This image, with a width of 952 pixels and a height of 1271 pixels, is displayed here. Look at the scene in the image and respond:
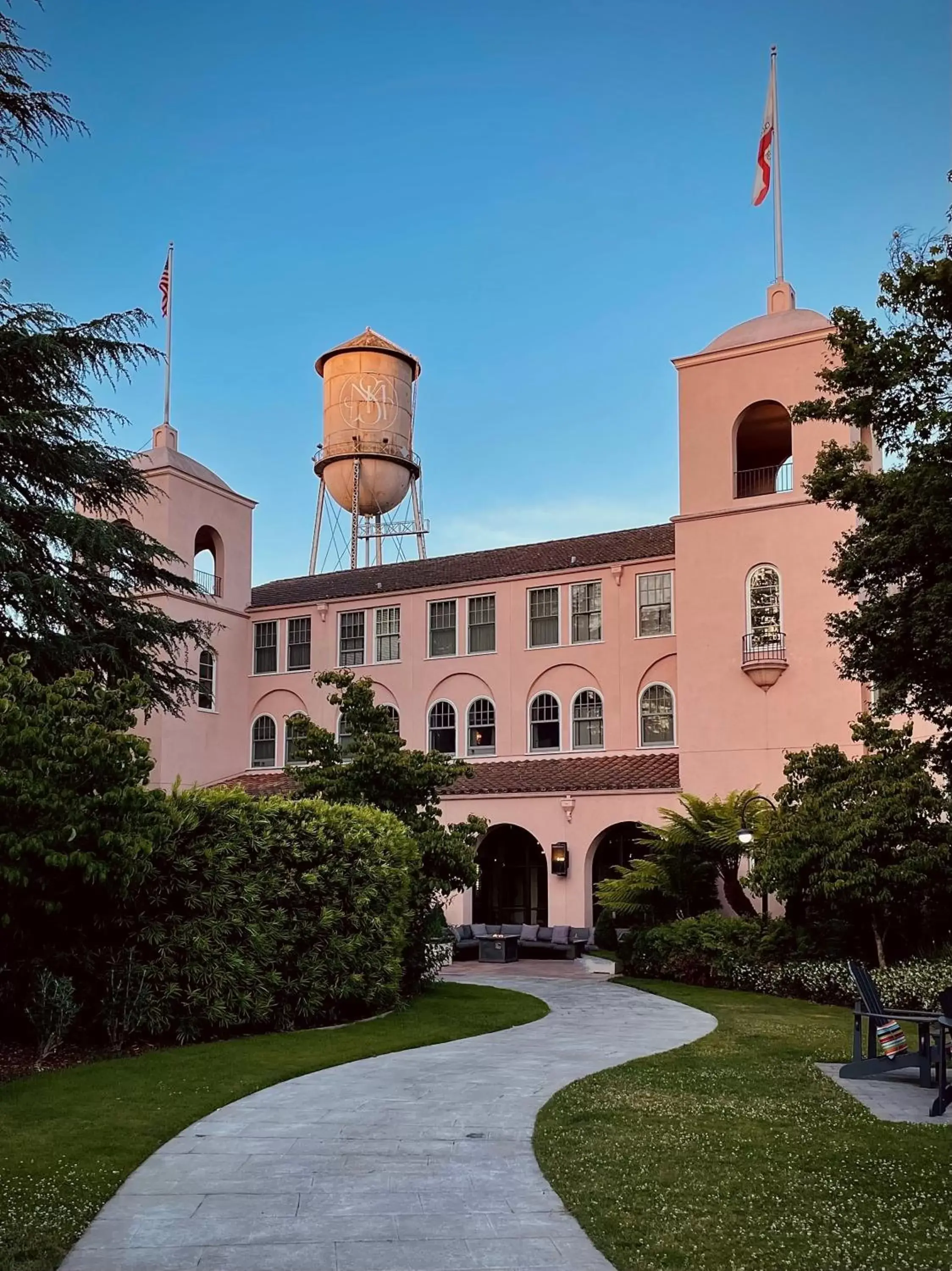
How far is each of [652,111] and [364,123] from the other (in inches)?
151

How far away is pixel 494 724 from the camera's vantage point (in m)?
30.9

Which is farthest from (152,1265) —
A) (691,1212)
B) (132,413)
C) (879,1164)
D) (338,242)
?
(338,242)

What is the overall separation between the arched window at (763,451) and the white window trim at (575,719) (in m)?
5.53

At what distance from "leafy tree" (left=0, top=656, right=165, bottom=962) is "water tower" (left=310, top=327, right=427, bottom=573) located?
26.5m

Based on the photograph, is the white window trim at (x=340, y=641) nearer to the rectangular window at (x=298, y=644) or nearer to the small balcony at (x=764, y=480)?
the rectangular window at (x=298, y=644)

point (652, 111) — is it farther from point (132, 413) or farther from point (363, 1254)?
point (363, 1254)

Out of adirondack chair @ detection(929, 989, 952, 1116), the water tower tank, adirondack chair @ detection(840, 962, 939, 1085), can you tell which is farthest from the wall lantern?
adirondack chair @ detection(929, 989, 952, 1116)

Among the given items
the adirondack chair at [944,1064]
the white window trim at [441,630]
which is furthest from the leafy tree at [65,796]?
the white window trim at [441,630]

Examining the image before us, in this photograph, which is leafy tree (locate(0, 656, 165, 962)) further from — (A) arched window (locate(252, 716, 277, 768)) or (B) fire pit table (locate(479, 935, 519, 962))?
(A) arched window (locate(252, 716, 277, 768))

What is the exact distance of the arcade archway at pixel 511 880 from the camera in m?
30.8

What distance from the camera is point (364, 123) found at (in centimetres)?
1603

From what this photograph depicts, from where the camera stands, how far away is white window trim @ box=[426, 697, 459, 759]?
31234 mm

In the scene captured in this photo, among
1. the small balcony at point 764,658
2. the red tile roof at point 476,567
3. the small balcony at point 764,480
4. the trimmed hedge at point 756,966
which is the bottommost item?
the trimmed hedge at point 756,966

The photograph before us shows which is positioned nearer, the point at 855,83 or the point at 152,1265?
the point at 152,1265
